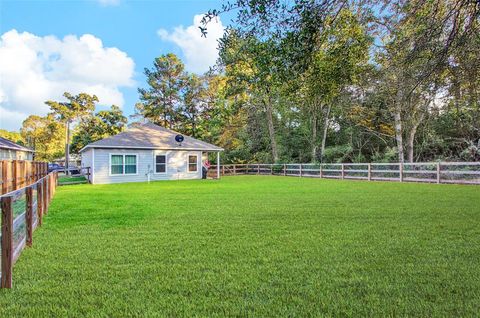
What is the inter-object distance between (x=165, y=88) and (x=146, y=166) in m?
16.3

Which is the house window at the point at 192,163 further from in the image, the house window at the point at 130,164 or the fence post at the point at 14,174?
the fence post at the point at 14,174

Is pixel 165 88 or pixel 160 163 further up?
pixel 165 88

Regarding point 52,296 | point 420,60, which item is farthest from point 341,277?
point 420,60

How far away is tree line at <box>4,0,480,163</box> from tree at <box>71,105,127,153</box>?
10 cm

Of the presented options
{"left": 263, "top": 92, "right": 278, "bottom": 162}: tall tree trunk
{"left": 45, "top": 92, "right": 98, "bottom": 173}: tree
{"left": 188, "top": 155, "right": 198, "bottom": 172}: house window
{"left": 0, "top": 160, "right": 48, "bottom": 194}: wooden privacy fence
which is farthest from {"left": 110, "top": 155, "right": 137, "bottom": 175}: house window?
{"left": 45, "top": 92, "right": 98, "bottom": 173}: tree

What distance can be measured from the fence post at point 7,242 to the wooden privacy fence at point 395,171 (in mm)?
14502

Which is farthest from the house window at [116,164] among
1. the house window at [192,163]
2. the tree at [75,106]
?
the tree at [75,106]

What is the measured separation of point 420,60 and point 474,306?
14.8 ft

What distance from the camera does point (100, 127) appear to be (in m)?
31.3

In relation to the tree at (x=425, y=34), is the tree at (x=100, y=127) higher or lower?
higher

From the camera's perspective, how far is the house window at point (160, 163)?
19.3 m

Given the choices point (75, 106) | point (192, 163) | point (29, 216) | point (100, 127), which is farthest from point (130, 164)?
point (75, 106)

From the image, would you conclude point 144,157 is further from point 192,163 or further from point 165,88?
point 165,88

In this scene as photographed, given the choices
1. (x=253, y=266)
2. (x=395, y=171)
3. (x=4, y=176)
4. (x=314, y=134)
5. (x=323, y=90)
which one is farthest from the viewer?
(x=314, y=134)
